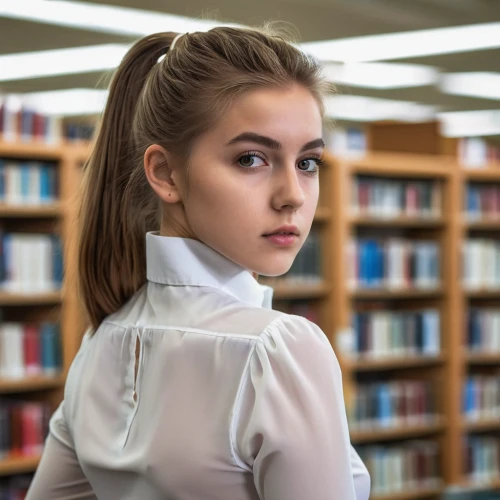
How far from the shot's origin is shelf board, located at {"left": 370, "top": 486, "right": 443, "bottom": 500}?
5199mm

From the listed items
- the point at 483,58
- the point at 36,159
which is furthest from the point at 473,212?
the point at 36,159

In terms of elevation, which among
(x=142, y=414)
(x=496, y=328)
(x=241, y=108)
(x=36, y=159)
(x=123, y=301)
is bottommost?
(x=496, y=328)

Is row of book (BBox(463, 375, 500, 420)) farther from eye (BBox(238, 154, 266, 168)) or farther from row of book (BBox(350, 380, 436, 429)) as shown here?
eye (BBox(238, 154, 266, 168))

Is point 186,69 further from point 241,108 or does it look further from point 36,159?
point 36,159

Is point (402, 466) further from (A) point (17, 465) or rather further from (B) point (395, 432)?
(A) point (17, 465)

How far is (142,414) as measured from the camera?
84cm

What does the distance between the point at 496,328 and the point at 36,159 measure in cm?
346

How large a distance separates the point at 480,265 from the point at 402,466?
1538 millimetres

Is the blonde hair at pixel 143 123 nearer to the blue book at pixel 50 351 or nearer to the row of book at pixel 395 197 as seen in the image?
the blue book at pixel 50 351

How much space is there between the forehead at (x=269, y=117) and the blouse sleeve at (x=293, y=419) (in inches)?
8.2

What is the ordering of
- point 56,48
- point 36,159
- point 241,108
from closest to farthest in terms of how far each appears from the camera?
point 241,108, point 36,159, point 56,48

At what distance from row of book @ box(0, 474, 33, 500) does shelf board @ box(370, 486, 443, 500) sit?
91.4 inches

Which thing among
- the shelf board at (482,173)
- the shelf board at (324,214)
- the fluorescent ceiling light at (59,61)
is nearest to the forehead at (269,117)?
the shelf board at (324,214)

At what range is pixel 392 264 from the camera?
17.4ft
